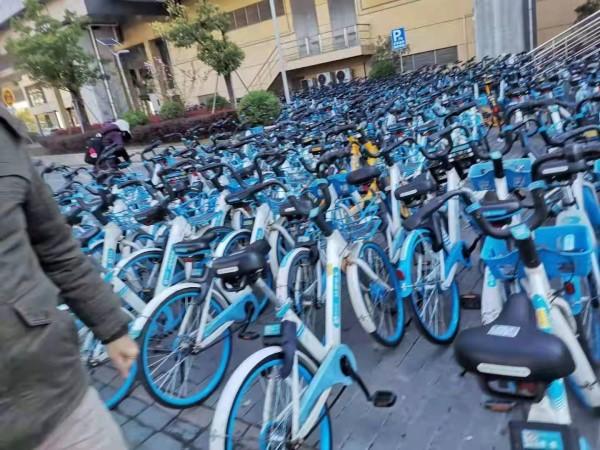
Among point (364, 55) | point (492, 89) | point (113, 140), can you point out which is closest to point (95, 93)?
point (364, 55)

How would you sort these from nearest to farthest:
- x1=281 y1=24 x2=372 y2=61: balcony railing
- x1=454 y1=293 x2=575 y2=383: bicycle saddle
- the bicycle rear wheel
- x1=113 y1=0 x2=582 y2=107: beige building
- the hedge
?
1. x1=454 y1=293 x2=575 y2=383: bicycle saddle
2. the bicycle rear wheel
3. the hedge
4. x1=113 y1=0 x2=582 y2=107: beige building
5. x1=281 y1=24 x2=372 y2=61: balcony railing

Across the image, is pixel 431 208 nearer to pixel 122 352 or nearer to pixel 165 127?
pixel 122 352

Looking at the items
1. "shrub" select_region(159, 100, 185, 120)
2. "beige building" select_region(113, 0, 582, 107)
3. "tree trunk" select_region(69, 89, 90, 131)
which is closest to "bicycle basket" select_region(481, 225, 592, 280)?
"shrub" select_region(159, 100, 185, 120)

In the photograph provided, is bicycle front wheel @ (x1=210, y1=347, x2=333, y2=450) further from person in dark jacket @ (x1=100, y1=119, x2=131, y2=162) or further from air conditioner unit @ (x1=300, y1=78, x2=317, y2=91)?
air conditioner unit @ (x1=300, y1=78, x2=317, y2=91)

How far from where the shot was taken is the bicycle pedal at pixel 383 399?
2152 mm

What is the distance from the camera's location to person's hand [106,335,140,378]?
126 centimetres

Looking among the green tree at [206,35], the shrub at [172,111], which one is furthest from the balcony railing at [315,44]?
the green tree at [206,35]

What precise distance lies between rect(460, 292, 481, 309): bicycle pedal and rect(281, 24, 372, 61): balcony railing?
19.6 meters

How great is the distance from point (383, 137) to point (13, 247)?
15.0 feet

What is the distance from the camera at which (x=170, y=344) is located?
2674 millimetres

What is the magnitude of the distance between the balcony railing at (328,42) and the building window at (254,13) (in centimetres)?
184

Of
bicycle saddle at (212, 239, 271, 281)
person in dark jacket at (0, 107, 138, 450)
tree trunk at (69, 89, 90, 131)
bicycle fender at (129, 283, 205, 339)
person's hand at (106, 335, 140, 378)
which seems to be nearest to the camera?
person in dark jacket at (0, 107, 138, 450)

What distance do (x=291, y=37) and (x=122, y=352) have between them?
23537 mm

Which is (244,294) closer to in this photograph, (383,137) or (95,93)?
(383,137)
